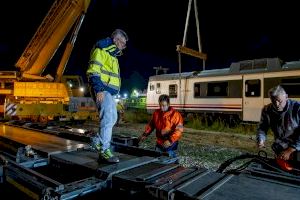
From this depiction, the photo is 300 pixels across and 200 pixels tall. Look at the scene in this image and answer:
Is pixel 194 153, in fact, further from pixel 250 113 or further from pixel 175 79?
pixel 175 79

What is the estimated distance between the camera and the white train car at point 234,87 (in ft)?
43.7

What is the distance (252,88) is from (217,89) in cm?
199

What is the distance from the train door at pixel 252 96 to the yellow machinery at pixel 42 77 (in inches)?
334

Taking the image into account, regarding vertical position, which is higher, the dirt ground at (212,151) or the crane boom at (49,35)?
the crane boom at (49,35)

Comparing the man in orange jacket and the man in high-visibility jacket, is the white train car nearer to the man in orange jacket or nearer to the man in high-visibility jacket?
the man in orange jacket

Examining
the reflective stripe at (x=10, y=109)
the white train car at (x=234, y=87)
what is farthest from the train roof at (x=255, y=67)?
the reflective stripe at (x=10, y=109)

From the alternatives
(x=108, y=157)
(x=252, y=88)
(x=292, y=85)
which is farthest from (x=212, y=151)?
(x=252, y=88)

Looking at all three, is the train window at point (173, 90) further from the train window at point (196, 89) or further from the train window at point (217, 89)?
the train window at point (217, 89)

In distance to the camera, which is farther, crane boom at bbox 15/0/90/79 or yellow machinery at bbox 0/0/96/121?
crane boom at bbox 15/0/90/79

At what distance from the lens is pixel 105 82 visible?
3.99m

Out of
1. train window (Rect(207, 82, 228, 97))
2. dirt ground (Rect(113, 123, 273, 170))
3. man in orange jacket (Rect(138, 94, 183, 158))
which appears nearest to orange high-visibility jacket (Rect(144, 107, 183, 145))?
man in orange jacket (Rect(138, 94, 183, 158))

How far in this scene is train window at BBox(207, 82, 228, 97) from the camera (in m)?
15.3

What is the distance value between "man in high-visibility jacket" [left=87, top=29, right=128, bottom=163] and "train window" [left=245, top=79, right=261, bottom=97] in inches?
444

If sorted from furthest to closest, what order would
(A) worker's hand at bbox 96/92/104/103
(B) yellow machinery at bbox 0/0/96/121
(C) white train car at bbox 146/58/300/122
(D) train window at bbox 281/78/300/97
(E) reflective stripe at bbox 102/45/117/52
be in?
(C) white train car at bbox 146/58/300/122 < (B) yellow machinery at bbox 0/0/96/121 < (D) train window at bbox 281/78/300/97 < (E) reflective stripe at bbox 102/45/117/52 < (A) worker's hand at bbox 96/92/104/103
